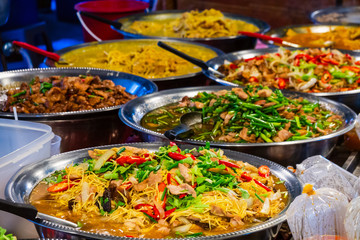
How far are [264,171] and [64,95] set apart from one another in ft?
4.93

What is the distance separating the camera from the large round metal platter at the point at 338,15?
5.85 m

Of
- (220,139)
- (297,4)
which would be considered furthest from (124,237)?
(297,4)

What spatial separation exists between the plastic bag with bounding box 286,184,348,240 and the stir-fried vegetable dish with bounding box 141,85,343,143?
2.38ft

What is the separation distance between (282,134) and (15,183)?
1.34 meters

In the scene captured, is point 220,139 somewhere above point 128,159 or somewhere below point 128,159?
below

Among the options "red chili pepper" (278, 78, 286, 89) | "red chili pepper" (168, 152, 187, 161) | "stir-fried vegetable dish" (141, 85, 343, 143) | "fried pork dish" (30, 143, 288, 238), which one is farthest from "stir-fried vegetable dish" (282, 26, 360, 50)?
"red chili pepper" (168, 152, 187, 161)

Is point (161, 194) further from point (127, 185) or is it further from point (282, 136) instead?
point (282, 136)

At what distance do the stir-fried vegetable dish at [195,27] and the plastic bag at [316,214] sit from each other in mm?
3371

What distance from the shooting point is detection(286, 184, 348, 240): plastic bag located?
1.69 metres

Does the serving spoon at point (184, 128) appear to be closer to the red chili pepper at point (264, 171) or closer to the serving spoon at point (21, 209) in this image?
the red chili pepper at point (264, 171)

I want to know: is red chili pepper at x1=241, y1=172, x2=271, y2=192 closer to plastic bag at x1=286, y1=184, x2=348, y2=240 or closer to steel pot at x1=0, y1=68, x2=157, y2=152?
plastic bag at x1=286, y1=184, x2=348, y2=240

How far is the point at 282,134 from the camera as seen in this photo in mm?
2494

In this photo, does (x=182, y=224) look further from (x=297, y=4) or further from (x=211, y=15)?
(x=297, y=4)

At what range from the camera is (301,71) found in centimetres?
359
